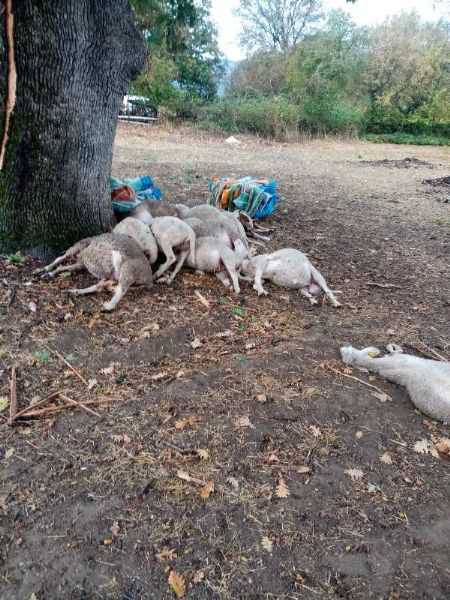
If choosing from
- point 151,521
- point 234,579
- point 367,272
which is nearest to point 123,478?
point 151,521

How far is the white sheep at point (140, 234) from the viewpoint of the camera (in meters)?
4.96

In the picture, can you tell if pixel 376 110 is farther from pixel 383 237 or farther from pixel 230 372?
pixel 230 372

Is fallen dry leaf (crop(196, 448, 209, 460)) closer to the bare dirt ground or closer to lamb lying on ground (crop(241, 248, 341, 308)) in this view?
the bare dirt ground

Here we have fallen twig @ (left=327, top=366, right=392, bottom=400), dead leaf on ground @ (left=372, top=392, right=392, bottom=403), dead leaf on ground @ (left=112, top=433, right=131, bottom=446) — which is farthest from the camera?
fallen twig @ (left=327, top=366, right=392, bottom=400)

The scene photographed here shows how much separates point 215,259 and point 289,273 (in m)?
0.88

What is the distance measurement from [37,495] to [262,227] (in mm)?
5628

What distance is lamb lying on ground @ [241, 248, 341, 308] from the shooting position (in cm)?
509

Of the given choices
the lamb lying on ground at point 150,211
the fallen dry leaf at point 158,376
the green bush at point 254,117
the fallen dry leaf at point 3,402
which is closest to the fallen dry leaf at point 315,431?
the fallen dry leaf at point 158,376

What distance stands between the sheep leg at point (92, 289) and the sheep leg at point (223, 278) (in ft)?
4.36

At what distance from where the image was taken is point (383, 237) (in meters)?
7.65

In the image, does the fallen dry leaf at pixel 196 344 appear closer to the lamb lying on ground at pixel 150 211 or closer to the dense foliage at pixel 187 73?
the lamb lying on ground at pixel 150 211

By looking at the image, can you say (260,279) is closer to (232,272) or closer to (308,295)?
(232,272)

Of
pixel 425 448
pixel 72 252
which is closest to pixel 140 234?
pixel 72 252

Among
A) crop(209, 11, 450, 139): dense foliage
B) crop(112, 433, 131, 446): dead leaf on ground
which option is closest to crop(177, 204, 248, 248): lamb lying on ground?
crop(112, 433, 131, 446): dead leaf on ground
